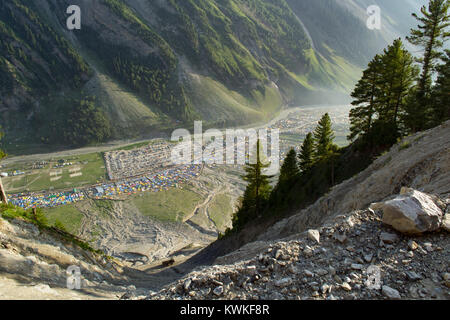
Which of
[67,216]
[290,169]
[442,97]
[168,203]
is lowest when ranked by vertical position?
[67,216]

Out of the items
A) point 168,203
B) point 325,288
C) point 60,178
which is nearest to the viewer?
point 325,288

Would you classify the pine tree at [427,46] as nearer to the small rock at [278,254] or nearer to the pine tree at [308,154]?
the pine tree at [308,154]

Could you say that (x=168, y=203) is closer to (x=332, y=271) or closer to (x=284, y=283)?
(x=284, y=283)

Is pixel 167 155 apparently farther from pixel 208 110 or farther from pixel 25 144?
pixel 25 144

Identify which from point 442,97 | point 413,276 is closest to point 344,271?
point 413,276
